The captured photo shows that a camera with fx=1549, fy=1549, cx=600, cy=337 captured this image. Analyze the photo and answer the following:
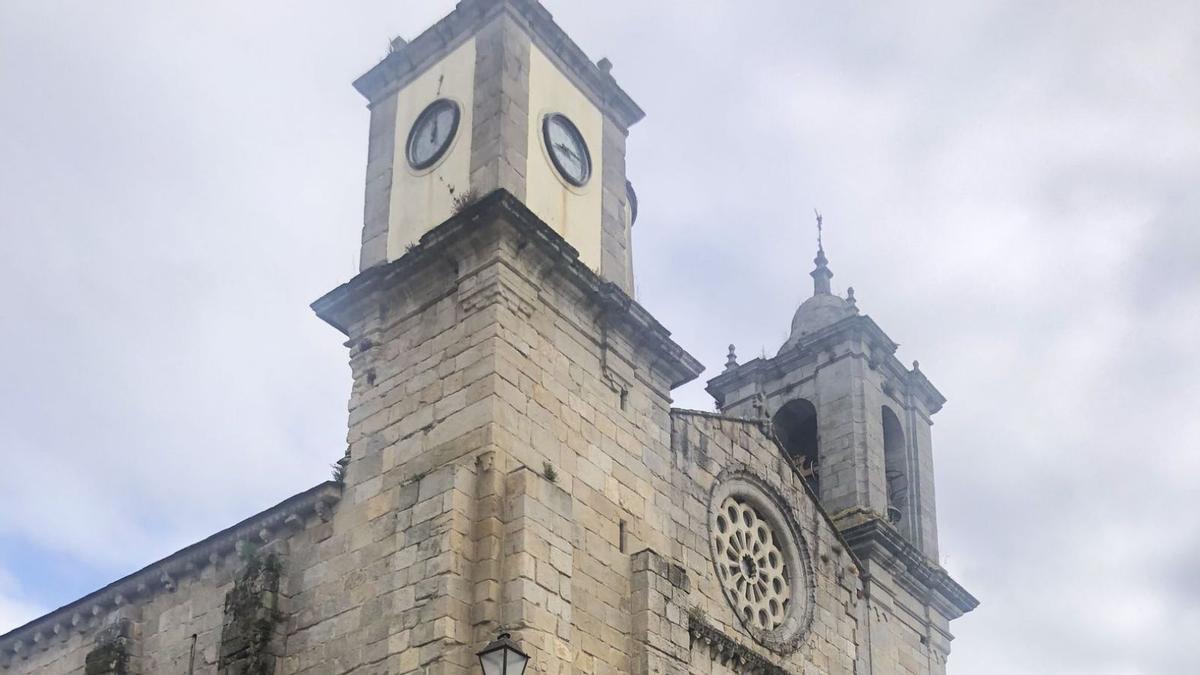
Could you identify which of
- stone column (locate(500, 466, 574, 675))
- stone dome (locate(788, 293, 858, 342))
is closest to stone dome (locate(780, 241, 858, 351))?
stone dome (locate(788, 293, 858, 342))

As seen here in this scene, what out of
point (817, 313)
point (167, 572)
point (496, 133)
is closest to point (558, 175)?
point (496, 133)

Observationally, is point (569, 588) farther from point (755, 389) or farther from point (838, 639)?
point (755, 389)

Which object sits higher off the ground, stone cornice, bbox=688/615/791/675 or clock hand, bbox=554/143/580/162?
clock hand, bbox=554/143/580/162

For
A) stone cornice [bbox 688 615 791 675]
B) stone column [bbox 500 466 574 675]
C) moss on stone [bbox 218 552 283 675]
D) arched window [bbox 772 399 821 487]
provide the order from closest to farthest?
stone column [bbox 500 466 574 675] < moss on stone [bbox 218 552 283 675] < stone cornice [bbox 688 615 791 675] < arched window [bbox 772 399 821 487]

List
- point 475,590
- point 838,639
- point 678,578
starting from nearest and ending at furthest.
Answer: point 475,590 < point 678,578 < point 838,639

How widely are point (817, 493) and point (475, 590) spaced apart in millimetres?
11439

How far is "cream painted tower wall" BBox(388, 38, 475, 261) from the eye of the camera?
19.7 m

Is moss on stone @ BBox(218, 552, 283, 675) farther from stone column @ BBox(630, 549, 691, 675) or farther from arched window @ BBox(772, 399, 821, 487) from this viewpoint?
arched window @ BBox(772, 399, 821, 487)

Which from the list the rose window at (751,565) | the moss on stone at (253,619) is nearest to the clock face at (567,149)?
the rose window at (751,565)

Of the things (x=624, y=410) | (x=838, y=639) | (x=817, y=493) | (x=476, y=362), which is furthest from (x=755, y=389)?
(x=476, y=362)

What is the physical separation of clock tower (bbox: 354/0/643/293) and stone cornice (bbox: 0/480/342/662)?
3.47 metres

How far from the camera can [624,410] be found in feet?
64.6

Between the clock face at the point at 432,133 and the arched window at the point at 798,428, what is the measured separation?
9778 mm

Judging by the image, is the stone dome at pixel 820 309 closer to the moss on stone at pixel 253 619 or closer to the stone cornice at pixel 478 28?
the stone cornice at pixel 478 28
